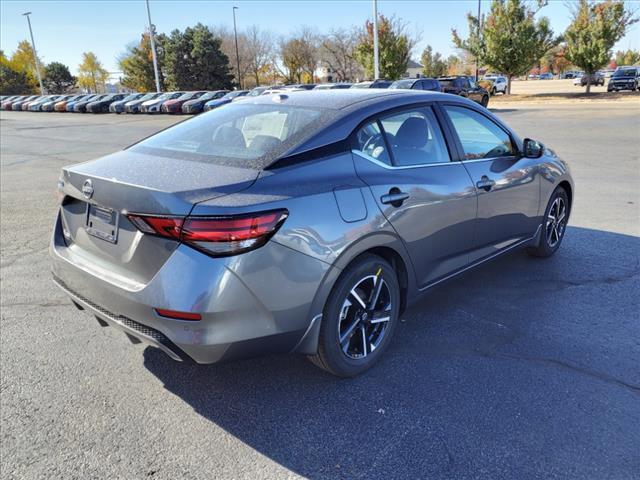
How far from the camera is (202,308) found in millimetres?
2320

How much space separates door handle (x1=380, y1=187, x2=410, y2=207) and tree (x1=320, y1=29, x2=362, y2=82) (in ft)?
199

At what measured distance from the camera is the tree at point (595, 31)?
31.0 metres

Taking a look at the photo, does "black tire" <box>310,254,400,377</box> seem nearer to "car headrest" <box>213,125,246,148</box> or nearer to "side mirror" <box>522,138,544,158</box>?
"car headrest" <box>213,125,246,148</box>

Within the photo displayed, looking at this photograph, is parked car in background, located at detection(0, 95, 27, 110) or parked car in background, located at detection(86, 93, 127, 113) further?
parked car in background, located at detection(0, 95, 27, 110)

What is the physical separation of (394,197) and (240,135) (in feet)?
3.44

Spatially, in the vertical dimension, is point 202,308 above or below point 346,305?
above

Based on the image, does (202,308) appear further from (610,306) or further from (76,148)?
(76,148)

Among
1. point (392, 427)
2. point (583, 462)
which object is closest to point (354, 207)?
point (392, 427)

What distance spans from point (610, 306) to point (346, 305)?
233cm

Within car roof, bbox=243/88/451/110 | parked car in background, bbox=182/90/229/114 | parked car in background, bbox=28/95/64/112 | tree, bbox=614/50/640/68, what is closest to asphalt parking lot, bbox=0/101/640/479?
car roof, bbox=243/88/451/110

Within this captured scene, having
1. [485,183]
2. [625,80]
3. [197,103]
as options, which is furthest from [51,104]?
[485,183]

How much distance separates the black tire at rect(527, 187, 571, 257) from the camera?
4.76 meters

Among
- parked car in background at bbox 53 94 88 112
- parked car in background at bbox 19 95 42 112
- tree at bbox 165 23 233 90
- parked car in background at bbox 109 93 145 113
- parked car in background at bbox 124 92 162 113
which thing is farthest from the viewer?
tree at bbox 165 23 233 90

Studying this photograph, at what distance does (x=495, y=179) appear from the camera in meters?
3.85
